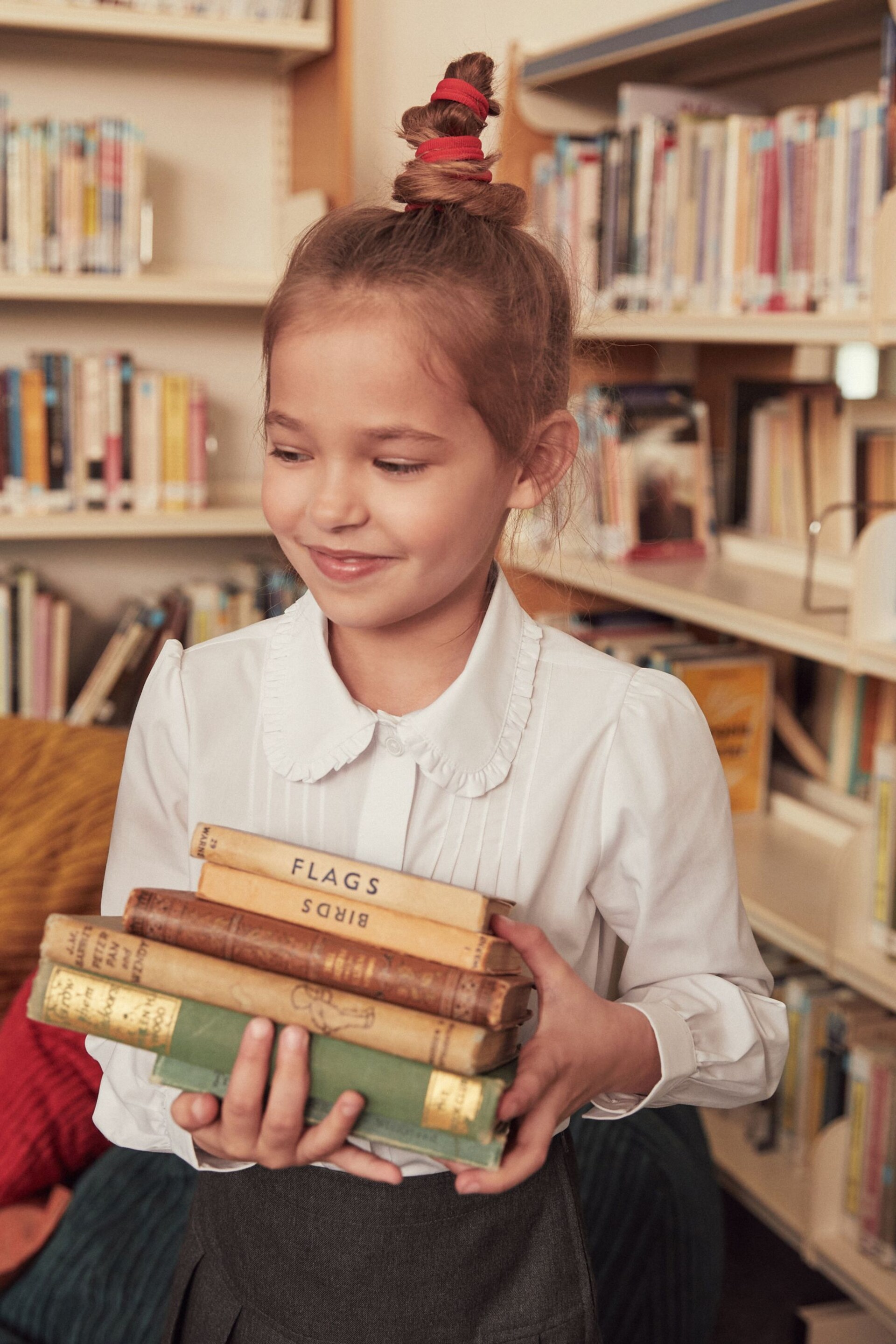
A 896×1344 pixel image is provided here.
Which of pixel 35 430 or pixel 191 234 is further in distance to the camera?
pixel 191 234

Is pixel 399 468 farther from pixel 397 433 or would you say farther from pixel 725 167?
pixel 725 167

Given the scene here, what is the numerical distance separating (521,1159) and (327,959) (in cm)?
15

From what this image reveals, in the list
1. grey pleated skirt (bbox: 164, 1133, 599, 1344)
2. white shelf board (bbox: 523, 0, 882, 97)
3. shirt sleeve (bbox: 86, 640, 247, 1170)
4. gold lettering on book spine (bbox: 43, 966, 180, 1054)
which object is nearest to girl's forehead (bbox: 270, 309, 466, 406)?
shirt sleeve (bbox: 86, 640, 247, 1170)

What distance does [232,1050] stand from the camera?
2.23 ft

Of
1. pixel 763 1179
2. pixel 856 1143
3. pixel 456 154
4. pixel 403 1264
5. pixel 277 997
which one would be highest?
pixel 456 154

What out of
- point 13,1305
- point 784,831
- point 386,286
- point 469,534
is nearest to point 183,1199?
point 13,1305

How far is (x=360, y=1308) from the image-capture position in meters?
0.83

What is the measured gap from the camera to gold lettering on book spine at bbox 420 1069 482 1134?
2.11 feet

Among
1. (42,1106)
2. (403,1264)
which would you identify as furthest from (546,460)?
(42,1106)

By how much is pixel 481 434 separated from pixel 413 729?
0.19 meters

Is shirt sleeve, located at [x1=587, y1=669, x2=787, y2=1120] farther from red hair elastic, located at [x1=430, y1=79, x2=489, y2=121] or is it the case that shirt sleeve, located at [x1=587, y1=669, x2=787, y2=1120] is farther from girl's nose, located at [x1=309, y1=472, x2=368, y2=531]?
red hair elastic, located at [x1=430, y1=79, x2=489, y2=121]

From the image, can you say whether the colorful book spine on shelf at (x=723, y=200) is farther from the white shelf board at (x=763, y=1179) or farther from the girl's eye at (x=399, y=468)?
the white shelf board at (x=763, y=1179)

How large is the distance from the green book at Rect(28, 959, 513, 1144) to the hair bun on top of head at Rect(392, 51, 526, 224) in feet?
1.62

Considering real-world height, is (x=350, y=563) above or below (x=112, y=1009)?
above
